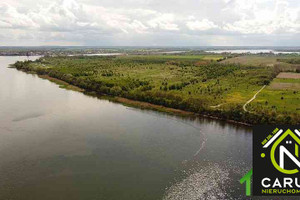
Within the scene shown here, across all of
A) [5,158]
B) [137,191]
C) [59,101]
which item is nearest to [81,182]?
[137,191]

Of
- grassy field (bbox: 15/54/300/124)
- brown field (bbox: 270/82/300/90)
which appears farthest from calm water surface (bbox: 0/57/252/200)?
brown field (bbox: 270/82/300/90)

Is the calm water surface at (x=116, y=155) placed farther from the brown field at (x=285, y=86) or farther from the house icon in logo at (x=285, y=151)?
the brown field at (x=285, y=86)

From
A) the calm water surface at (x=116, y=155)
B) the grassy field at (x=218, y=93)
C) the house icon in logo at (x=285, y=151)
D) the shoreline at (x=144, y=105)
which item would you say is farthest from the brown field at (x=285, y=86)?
the house icon in logo at (x=285, y=151)

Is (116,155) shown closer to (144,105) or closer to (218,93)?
(144,105)

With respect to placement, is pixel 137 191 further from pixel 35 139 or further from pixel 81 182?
pixel 35 139

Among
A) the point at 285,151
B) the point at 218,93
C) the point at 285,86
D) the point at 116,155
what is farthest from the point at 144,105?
the point at 285,151

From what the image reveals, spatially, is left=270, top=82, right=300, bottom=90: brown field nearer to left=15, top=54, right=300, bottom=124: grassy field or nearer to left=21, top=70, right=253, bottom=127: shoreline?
left=15, top=54, right=300, bottom=124: grassy field
